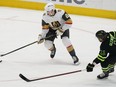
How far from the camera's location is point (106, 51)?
137 inches

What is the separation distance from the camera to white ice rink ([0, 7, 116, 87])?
373 cm

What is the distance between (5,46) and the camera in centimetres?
511

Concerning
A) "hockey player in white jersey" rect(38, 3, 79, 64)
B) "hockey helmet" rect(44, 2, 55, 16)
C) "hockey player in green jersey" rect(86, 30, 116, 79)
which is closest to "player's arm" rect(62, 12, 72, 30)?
"hockey player in white jersey" rect(38, 3, 79, 64)

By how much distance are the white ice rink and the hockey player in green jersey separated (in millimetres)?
205

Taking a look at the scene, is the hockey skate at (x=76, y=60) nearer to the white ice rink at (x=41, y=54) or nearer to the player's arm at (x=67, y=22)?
the white ice rink at (x=41, y=54)

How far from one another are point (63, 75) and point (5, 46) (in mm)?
1491

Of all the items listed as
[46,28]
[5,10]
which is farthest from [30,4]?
[46,28]

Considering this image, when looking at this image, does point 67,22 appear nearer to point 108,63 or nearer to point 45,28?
point 45,28

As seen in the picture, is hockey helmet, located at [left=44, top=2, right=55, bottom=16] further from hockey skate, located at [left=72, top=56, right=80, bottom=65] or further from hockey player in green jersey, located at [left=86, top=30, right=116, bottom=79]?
hockey player in green jersey, located at [left=86, top=30, right=116, bottom=79]

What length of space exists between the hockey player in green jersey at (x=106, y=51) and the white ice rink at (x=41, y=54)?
0.67ft

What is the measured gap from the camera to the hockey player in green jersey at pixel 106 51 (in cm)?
345

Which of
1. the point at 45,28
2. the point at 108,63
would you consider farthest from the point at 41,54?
the point at 108,63

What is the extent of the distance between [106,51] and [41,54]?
1502 millimetres

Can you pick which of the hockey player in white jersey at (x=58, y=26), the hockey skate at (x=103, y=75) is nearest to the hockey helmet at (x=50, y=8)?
the hockey player in white jersey at (x=58, y=26)
